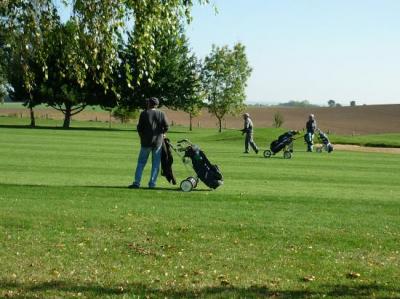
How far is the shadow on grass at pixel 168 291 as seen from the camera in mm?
6824

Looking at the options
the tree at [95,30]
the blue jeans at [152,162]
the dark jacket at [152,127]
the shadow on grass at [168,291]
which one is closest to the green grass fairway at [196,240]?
the shadow on grass at [168,291]

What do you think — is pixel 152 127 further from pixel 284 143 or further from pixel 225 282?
pixel 284 143

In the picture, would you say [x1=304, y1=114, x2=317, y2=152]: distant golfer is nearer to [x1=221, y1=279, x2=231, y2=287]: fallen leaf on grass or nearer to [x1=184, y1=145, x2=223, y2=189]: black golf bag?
[x1=184, y1=145, x2=223, y2=189]: black golf bag

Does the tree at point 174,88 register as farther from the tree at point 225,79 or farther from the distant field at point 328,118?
the distant field at point 328,118

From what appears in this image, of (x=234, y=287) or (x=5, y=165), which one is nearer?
(x=234, y=287)

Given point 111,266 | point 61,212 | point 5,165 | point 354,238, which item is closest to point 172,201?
point 61,212

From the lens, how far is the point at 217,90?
3233 inches

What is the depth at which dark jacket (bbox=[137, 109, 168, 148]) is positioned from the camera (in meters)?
16.0

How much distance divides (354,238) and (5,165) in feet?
47.3

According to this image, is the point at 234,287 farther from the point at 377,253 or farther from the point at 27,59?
the point at 27,59

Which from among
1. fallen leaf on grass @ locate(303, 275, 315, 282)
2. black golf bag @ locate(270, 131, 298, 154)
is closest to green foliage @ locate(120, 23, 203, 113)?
black golf bag @ locate(270, 131, 298, 154)

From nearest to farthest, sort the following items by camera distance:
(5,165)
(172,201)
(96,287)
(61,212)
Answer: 1. (96,287)
2. (61,212)
3. (172,201)
4. (5,165)

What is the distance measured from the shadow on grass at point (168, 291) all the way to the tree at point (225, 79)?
244 feet

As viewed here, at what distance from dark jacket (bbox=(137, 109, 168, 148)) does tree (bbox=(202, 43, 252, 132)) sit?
214 feet
